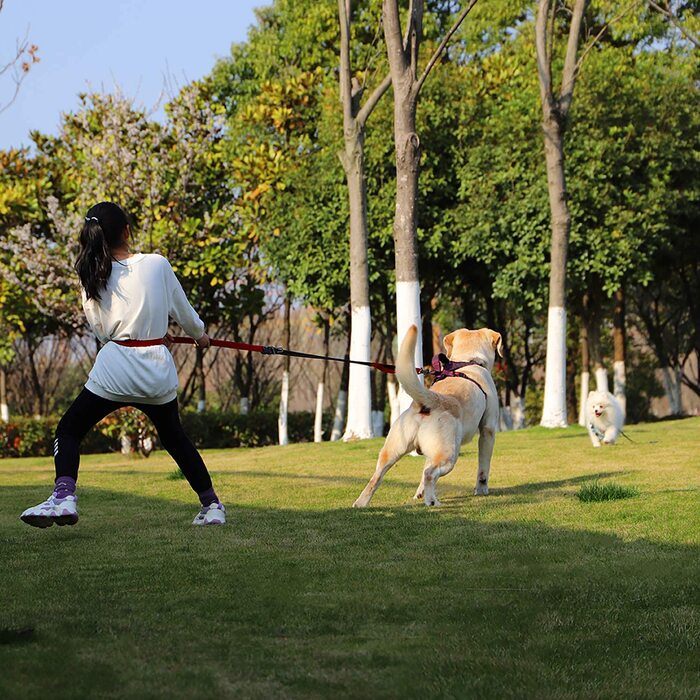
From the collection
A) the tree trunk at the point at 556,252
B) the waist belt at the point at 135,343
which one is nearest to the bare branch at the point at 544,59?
the tree trunk at the point at 556,252

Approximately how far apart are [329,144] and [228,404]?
56.5 feet

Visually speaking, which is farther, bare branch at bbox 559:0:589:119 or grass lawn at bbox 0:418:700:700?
bare branch at bbox 559:0:589:119

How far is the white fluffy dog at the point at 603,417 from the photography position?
48.3ft

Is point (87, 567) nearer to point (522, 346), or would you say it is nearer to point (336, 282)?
point (336, 282)

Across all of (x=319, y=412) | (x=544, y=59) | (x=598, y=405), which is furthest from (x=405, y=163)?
(x=319, y=412)

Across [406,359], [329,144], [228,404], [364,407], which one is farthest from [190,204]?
[406,359]

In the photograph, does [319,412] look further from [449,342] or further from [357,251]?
[449,342]

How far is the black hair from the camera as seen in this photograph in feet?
20.9

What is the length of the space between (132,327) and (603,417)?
386 inches

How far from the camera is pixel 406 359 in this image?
7410 millimetres

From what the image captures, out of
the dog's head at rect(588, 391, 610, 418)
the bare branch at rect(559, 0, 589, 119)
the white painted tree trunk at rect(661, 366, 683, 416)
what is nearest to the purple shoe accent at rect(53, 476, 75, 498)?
the dog's head at rect(588, 391, 610, 418)

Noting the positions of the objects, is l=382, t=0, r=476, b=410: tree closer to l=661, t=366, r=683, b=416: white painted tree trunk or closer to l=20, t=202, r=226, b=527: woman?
l=20, t=202, r=226, b=527: woman

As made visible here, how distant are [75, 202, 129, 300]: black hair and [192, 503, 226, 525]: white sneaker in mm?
1747

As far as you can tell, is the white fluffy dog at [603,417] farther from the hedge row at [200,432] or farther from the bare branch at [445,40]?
the hedge row at [200,432]
